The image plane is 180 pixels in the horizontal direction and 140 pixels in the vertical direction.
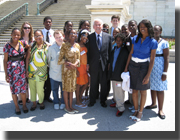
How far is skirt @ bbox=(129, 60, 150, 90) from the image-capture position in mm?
3656

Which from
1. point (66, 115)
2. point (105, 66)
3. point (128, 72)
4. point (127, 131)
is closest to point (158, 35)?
point (128, 72)

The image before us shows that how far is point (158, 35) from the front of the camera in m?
3.96

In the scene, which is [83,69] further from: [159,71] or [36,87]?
[159,71]

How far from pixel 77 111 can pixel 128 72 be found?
4.97 ft

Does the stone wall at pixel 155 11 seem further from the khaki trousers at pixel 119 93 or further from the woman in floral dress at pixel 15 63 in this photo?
the woman in floral dress at pixel 15 63

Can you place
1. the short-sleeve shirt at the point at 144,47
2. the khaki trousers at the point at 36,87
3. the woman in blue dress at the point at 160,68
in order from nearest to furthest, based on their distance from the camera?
the short-sleeve shirt at the point at 144,47 < the woman in blue dress at the point at 160,68 < the khaki trousers at the point at 36,87

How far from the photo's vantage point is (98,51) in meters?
4.33

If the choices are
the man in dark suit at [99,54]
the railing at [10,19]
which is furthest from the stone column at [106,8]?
the railing at [10,19]

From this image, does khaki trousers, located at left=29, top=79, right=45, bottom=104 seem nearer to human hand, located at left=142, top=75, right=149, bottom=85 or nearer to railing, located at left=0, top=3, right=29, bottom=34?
human hand, located at left=142, top=75, right=149, bottom=85

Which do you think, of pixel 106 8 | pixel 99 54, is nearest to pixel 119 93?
Result: pixel 99 54

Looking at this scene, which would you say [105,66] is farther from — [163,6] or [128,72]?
[163,6]

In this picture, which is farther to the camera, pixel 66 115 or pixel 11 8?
Result: pixel 11 8

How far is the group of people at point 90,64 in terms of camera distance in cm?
372

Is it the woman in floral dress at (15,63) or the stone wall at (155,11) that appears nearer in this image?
the woman in floral dress at (15,63)
